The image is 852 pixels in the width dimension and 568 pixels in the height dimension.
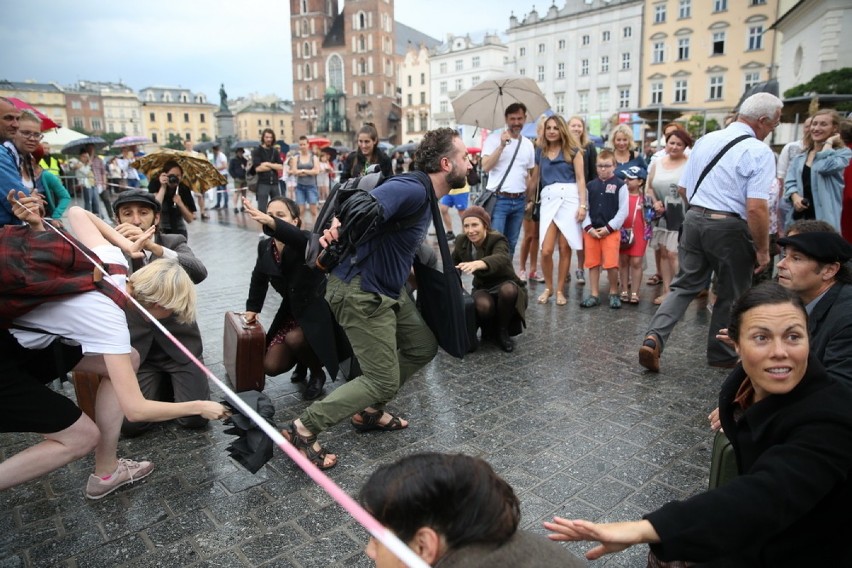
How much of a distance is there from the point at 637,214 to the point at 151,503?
5962 millimetres

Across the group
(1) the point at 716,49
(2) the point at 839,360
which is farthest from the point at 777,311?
(1) the point at 716,49

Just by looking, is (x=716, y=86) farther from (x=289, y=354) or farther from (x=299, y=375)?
(x=289, y=354)

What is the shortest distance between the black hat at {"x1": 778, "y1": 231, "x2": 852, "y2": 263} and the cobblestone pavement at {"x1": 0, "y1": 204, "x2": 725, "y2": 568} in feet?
4.22

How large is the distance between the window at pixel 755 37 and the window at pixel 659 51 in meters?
7.38

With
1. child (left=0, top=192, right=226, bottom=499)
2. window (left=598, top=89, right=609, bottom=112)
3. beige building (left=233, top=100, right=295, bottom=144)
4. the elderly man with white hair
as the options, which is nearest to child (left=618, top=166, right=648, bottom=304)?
the elderly man with white hair

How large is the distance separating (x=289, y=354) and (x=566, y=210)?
395cm

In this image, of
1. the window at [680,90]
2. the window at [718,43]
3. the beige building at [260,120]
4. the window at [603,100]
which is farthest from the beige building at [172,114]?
the window at [718,43]

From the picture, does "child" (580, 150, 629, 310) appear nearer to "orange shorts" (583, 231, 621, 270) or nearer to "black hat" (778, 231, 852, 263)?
"orange shorts" (583, 231, 621, 270)

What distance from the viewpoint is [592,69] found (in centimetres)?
6131

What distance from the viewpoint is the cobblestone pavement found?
267cm

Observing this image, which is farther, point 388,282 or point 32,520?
point 388,282

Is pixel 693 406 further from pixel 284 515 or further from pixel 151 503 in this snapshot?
pixel 151 503

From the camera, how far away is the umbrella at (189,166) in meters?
6.47

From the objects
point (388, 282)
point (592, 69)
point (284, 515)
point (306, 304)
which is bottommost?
point (284, 515)
